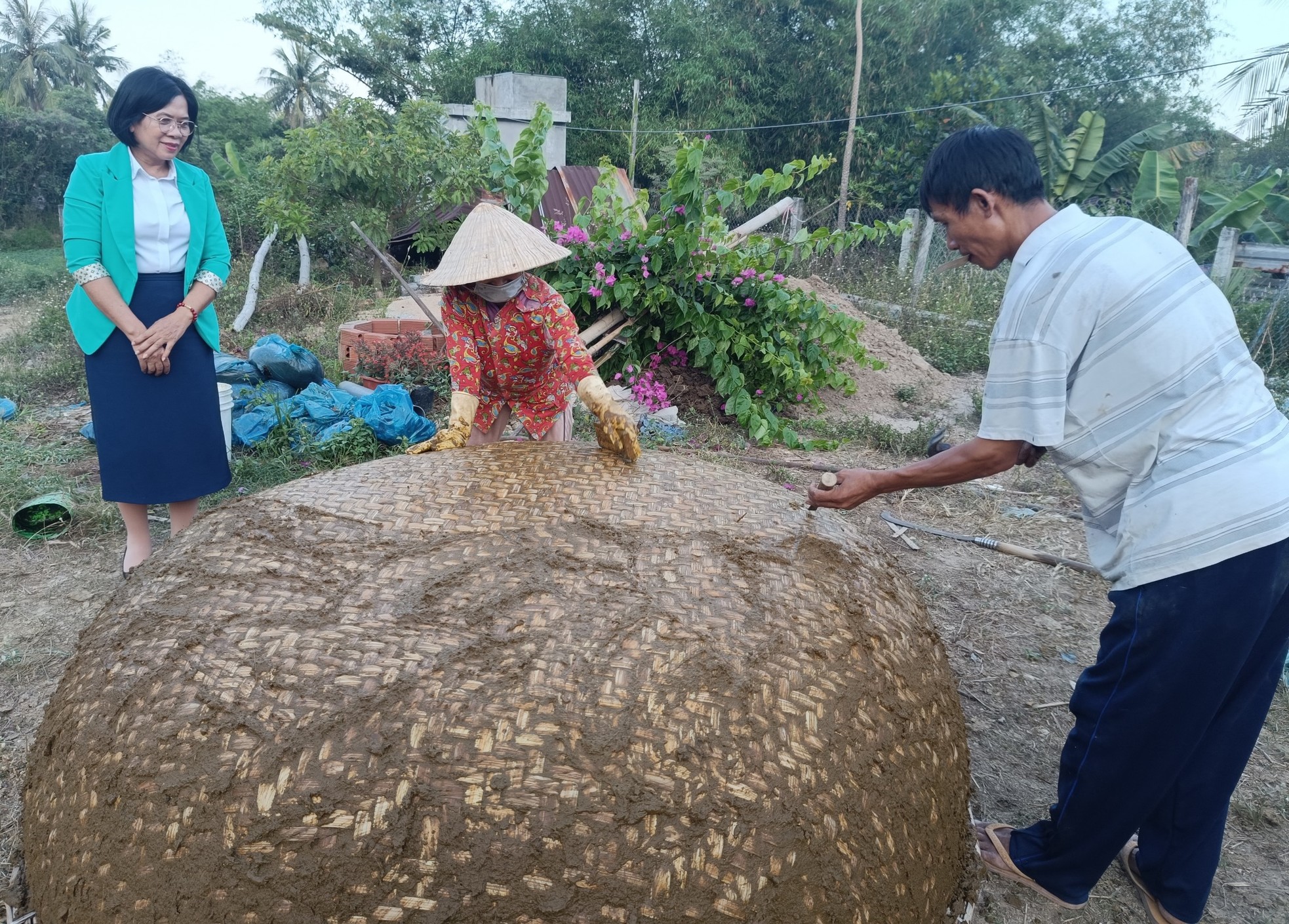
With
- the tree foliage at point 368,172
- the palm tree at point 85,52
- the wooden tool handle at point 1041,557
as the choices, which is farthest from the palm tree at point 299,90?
the wooden tool handle at point 1041,557

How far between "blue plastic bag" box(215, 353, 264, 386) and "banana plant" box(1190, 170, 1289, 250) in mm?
10344

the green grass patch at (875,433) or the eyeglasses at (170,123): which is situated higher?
the eyeglasses at (170,123)

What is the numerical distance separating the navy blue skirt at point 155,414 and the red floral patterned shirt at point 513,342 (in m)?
0.99

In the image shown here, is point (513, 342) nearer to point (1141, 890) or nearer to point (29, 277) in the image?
point (1141, 890)

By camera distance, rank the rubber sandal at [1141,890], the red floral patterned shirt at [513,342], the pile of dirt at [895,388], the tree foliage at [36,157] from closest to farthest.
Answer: the rubber sandal at [1141,890]
the red floral patterned shirt at [513,342]
the pile of dirt at [895,388]
the tree foliage at [36,157]

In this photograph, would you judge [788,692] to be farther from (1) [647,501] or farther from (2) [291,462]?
(2) [291,462]

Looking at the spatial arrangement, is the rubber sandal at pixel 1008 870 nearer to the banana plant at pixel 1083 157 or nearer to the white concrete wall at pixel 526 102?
the white concrete wall at pixel 526 102

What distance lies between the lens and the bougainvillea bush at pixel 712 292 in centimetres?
561

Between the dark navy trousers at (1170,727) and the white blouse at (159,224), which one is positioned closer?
the dark navy trousers at (1170,727)

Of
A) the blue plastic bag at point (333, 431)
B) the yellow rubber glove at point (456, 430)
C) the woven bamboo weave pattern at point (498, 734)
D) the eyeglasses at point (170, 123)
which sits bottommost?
the blue plastic bag at point (333, 431)

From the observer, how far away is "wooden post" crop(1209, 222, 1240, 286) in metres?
8.86

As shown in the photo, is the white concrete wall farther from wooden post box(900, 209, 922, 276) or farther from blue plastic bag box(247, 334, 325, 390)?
blue plastic bag box(247, 334, 325, 390)

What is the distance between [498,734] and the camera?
1346 mm

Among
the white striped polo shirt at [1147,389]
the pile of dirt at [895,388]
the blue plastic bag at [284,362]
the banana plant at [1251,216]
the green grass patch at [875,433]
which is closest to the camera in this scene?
the white striped polo shirt at [1147,389]
